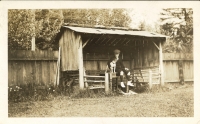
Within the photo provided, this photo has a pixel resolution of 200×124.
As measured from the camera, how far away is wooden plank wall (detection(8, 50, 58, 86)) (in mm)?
6098

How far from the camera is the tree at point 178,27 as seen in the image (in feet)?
19.9

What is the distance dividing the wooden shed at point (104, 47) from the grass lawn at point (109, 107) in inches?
21.2

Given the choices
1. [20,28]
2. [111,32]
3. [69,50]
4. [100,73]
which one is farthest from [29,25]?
[100,73]

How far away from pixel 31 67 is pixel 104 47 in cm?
195

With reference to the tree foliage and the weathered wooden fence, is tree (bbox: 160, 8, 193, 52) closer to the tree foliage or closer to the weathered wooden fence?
the weathered wooden fence

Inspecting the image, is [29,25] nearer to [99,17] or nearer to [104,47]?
[99,17]

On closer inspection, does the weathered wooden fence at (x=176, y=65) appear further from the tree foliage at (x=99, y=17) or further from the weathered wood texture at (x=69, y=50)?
the weathered wood texture at (x=69, y=50)

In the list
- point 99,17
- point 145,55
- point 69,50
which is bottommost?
point 145,55

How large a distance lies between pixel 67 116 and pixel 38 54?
1.47 meters

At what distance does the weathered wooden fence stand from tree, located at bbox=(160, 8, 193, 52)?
0.14m

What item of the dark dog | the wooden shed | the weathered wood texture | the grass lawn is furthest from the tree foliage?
the grass lawn

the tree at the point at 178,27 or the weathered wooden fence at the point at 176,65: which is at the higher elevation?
the tree at the point at 178,27

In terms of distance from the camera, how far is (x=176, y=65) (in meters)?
6.61

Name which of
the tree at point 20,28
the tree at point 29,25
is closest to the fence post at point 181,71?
the tree at point 29,25
